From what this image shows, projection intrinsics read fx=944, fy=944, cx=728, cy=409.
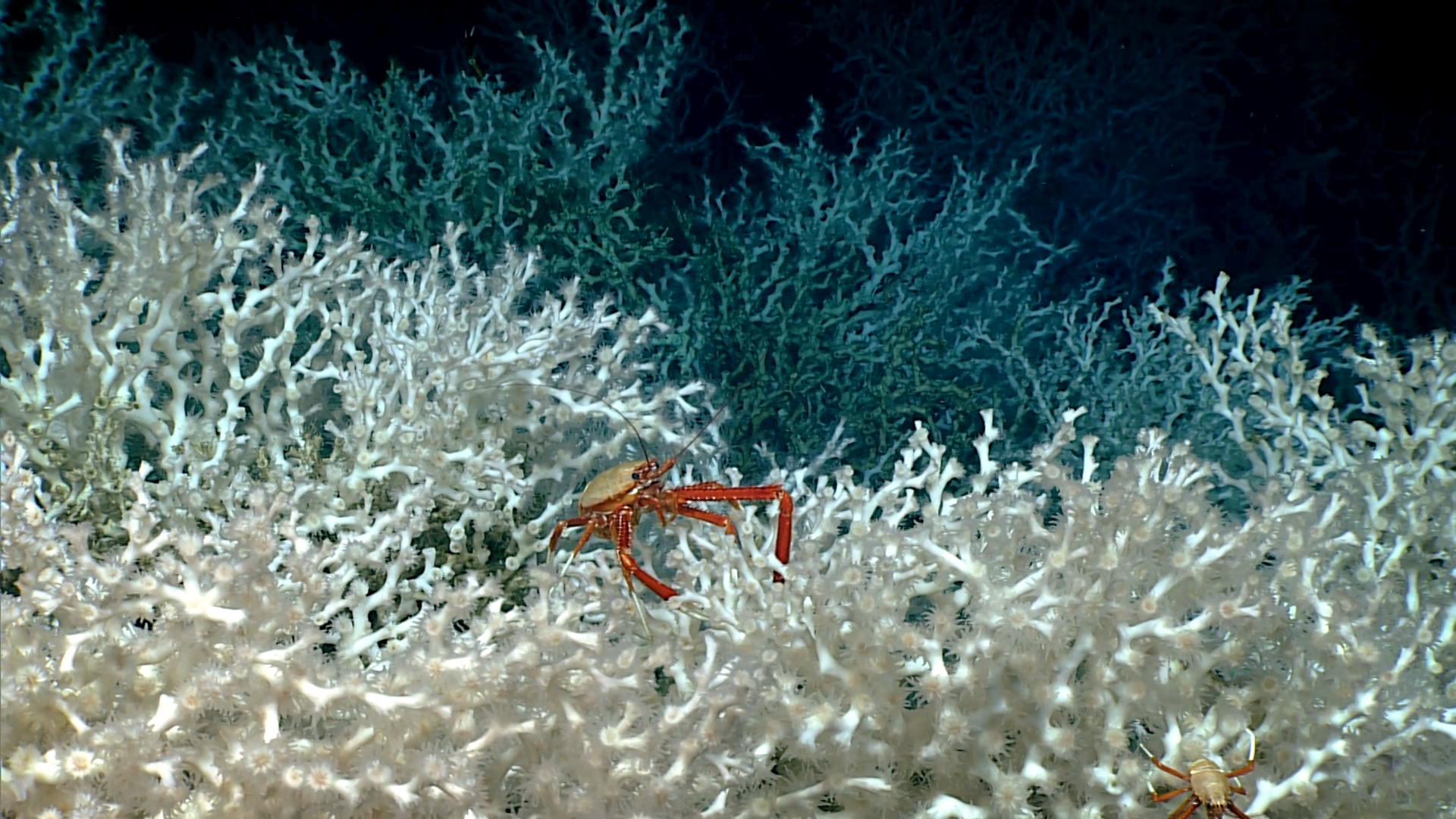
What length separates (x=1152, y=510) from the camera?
1.59m

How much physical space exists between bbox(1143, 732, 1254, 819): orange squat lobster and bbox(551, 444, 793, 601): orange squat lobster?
0.74m

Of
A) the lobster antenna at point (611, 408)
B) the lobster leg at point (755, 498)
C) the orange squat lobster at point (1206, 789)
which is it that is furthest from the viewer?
the lobster antenna at point (611, 408)

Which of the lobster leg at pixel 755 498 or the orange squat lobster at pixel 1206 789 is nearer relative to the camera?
the orange squat lobster at pixel 1206 789

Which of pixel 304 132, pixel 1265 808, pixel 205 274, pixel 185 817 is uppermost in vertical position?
pixel 304 132

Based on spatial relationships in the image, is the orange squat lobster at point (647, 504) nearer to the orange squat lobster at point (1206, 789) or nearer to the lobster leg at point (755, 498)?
the lobster leg at point (755, 498)

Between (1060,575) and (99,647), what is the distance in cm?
147

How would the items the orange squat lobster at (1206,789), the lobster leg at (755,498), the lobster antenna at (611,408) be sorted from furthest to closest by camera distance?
the lobster antenna at (611,408) → the lobster leg at (755,498) → the orange squat lobster at (1206,789)

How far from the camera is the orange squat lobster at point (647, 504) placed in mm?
1875

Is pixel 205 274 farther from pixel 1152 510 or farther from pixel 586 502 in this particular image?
pixel 1152 510

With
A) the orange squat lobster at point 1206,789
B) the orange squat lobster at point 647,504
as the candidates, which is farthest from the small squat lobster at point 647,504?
the orange squat lobster at point 1206,789

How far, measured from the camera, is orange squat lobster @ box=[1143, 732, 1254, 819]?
145 centimetres

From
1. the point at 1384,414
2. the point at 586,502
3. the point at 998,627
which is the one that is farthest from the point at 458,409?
the point at 1384,414

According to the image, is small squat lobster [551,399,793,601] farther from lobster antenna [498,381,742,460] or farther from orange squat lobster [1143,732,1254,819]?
orange squat lobster [1143,732,1254,819]

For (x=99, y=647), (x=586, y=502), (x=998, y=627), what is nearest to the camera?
(x=99, y=647)
